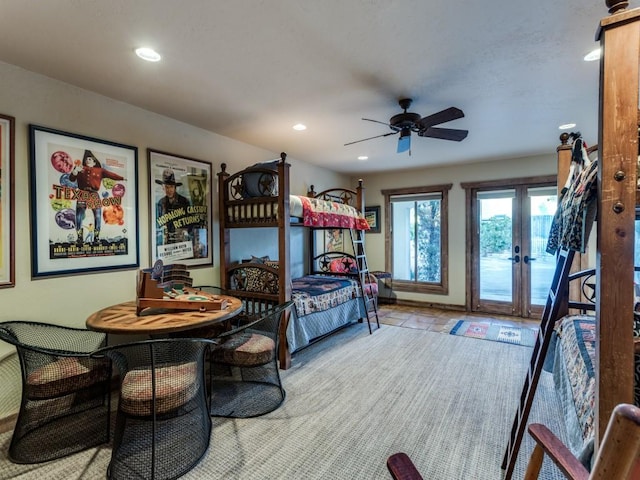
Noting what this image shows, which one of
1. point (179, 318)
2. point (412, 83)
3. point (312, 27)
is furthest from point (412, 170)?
point (179, 318)

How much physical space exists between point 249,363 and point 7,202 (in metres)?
1.98

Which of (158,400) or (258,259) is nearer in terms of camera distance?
(158,400)

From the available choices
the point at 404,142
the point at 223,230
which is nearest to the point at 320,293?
A: the point at 223,230

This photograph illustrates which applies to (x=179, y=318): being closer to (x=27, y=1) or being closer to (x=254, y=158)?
(x=27, y=1)

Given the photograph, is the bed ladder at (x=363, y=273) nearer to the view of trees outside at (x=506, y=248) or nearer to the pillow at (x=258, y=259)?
the pillow at (x=258, y=259)

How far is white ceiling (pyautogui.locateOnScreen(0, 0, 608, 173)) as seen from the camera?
67.6 inches

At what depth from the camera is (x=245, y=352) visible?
2.41m

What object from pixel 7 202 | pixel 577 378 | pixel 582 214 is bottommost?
pixel 577 378

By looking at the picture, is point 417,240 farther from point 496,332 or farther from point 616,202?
point 616,202

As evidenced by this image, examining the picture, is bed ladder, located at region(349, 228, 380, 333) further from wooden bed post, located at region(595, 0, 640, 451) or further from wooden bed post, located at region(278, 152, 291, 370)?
wooden bed post, located at region(595, 0, 640, 451)

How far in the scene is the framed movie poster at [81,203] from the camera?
2.38 m

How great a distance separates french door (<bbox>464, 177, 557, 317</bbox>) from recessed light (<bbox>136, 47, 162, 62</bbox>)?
16.0 feet

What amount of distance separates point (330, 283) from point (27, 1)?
3595mm

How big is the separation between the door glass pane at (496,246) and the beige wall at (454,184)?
29 centimetres
